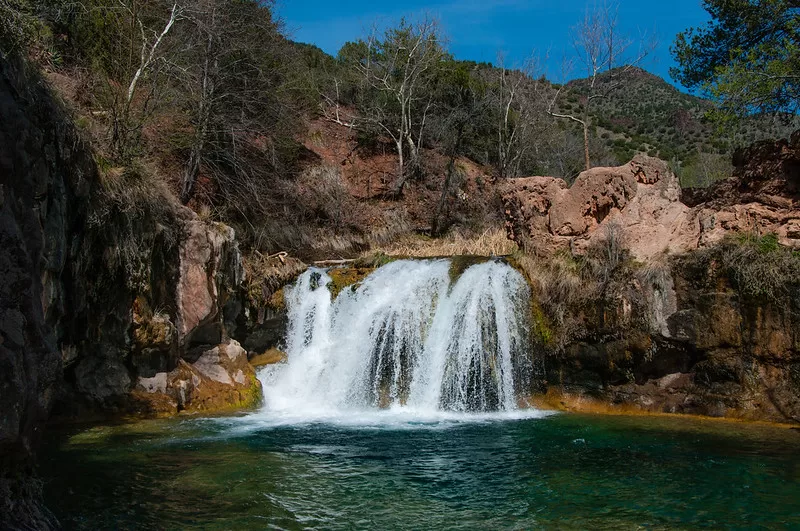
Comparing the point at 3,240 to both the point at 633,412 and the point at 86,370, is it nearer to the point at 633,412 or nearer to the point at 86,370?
the point at 86,370

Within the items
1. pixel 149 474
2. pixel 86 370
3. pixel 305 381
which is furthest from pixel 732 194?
pixel 86 370

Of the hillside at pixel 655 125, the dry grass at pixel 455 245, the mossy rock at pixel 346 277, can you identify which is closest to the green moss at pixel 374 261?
the mossy rock at pixel 346 277

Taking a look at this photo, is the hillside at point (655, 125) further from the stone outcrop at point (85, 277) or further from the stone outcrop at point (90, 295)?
the stone outcrop at point (85, 277)

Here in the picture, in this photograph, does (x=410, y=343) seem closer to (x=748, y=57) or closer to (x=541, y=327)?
(x=541, y=327)

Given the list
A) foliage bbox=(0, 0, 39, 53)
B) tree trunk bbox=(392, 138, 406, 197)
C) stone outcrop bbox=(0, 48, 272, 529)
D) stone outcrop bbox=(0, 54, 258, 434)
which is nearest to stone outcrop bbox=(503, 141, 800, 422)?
stone outcrop bbox=(0, 48, 272, 529)

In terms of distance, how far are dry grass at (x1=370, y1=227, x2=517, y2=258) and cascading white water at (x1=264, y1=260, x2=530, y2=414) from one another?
85.2 inches

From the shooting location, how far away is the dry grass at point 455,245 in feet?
52.1

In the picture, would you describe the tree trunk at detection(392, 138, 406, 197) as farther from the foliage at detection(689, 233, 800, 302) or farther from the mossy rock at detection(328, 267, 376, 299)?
the foliage at detection(689, 233, 800, 302)

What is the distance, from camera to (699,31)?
13.9m

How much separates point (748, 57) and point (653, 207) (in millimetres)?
3102

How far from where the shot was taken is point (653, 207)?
1220 centimetres

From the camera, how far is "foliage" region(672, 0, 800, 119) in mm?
10953

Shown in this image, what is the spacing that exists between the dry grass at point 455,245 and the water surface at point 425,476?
653 centimetres

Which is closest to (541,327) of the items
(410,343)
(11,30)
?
(410,343)
